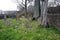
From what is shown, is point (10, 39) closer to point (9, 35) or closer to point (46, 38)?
point (9, 35)

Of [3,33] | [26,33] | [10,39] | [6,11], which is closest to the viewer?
[10,39]

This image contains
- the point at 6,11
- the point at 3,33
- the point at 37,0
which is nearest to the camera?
the point at 3,33

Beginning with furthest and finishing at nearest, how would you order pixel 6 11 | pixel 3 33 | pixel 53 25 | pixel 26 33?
pixel 6 11
pixel 53 25
pixel 26 33
pixel 3 33

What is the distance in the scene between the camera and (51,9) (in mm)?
10594

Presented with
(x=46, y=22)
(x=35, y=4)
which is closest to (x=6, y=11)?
(x=35, y=4)

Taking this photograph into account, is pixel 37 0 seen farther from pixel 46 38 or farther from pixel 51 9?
pixel 46 38

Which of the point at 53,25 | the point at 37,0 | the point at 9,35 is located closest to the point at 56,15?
the point at 53,25

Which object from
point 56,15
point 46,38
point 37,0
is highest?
point 37,0

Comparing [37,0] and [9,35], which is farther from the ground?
[37,0]

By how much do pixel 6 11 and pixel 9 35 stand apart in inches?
620

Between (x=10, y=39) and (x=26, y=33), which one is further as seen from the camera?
(x=26, y=33)

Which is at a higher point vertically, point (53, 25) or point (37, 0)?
point (37, 0)

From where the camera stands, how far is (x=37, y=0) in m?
15.6

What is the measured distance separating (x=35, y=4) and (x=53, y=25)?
627 centimetres
